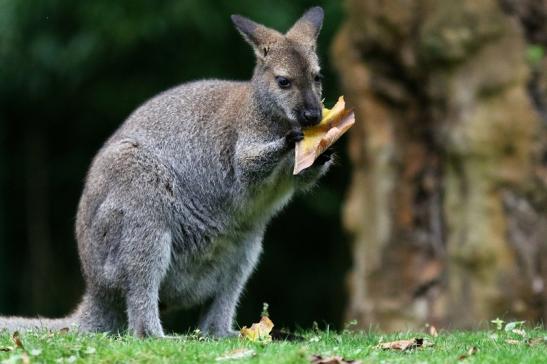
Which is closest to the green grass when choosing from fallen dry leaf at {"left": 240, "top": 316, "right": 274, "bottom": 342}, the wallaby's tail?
fallen dry leaf at {"left": 240, "top": 316, "right": 274, "bottom": 342}

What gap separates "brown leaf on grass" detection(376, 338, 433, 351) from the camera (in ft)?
24.4

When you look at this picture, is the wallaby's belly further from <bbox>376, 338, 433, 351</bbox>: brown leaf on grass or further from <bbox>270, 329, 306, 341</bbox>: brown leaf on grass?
<bbox>376, 338, 433, 351</bbox>: brown leaf on grass

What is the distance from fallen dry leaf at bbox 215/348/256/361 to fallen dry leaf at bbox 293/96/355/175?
1558 millimetres

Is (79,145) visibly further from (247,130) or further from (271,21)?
(247,130)

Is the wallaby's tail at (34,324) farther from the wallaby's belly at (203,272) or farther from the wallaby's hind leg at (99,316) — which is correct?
the wallaby's belly at (203,272)

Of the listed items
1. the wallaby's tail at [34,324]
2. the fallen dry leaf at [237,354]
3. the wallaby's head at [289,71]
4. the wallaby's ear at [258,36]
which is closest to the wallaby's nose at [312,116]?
the wallaby's head at [289,71]

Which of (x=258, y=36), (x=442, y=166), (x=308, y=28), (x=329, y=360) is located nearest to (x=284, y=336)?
(x=329, y=360)

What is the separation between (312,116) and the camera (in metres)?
8.10

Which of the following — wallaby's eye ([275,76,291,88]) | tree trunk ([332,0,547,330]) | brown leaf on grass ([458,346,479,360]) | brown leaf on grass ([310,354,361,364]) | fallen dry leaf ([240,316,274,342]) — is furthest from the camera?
tree trunk ([332,0,547,330])

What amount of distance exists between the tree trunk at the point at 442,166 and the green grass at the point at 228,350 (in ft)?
14.3

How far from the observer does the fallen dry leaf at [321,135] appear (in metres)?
7.95

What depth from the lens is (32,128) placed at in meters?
18.2

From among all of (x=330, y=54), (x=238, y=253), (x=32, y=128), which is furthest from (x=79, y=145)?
(x=238, y=253)

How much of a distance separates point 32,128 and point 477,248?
8606mm
